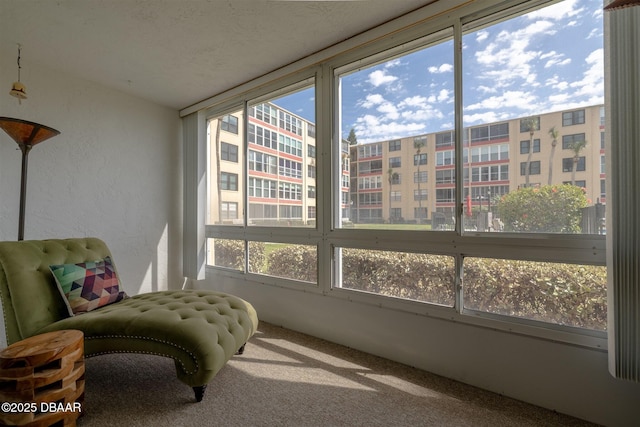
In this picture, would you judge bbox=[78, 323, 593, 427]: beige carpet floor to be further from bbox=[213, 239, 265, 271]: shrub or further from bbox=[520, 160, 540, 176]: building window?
bbox=[520, 160, 540, 176]: building window

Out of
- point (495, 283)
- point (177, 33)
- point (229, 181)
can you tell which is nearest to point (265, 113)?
point (229, 181)

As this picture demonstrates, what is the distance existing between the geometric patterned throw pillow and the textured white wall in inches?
43.5

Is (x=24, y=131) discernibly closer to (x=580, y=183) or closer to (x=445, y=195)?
(x=445, y=195)

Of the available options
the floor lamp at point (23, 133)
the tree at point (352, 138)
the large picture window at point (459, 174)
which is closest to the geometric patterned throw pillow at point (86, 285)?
the floor lamp at point (23, 133)

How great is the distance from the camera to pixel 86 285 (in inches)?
84.4

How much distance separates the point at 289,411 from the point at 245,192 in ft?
7.76

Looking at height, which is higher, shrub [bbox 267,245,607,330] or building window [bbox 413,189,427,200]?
building window [bbox 413,189,427,200]

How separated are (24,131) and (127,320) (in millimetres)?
1698

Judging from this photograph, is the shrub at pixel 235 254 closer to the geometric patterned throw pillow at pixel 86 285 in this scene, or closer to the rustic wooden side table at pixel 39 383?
the geometric patterned throw pillow at pixel 86 285

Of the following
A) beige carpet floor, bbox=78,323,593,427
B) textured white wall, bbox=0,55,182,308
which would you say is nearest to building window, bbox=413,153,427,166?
beige carpet floor, bbox=78,323,593,427

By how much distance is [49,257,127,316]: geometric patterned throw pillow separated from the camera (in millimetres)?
2049

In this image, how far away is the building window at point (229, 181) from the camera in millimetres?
3637

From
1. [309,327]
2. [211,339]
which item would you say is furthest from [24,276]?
[309,327]

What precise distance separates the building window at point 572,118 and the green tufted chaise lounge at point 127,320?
93.3 inches
